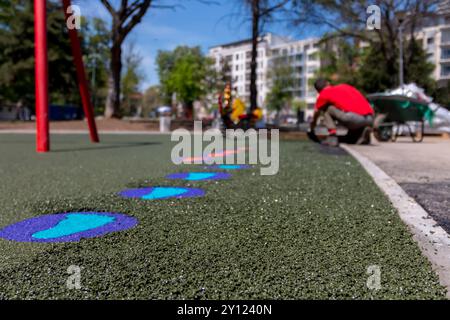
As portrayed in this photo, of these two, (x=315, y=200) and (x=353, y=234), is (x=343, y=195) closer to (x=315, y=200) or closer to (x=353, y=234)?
(x=315, y=200)

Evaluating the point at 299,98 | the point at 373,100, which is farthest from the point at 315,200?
the point at 299,98

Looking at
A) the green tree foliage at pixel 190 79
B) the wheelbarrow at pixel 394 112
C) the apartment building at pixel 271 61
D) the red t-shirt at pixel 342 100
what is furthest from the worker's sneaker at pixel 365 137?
the apartment building at pixel 271 61

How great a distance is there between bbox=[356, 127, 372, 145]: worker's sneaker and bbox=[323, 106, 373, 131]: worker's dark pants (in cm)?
30

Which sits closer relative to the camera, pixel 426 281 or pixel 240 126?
pixel 426 281

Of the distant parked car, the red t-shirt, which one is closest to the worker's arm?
the red t-shirt

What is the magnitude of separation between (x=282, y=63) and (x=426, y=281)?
84.3m

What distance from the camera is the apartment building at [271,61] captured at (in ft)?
315

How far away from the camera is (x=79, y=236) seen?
9.25 ft

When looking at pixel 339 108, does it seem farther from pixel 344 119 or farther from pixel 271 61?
pixel 271 61

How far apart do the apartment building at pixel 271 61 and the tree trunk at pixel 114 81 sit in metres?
60.5

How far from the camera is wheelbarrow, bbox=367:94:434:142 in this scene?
13359 millimetres

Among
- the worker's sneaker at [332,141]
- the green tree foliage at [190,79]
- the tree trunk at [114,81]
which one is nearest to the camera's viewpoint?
the worker's sneaker at [332,141]

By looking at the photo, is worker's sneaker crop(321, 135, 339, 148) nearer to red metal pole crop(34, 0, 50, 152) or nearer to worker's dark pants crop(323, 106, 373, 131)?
worker's dark pants crop(323, 106, 373, 131)

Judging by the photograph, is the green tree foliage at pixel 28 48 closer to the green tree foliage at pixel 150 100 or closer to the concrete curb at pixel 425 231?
the concrete curb at pixel 425 231
